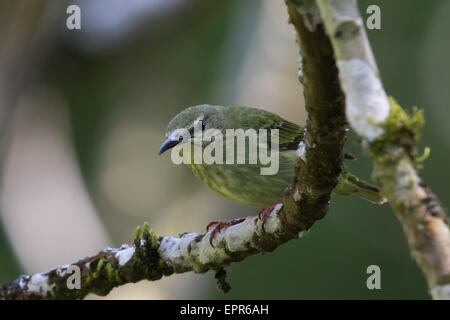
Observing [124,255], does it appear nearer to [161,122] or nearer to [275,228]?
[275,228]

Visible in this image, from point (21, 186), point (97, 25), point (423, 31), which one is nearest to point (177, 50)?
point (97, 25)

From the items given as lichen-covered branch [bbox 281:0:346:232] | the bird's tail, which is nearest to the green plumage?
the bird's tail

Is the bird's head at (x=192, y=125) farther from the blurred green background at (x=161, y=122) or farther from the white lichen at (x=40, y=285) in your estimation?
the blurred green background at (x=161, y=122)

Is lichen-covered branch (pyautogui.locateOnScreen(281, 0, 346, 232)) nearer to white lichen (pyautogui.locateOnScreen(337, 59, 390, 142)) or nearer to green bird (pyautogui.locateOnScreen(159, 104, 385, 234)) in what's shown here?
white lichen (pyautogui.locateOnScreen(337, 59, 390, 142))

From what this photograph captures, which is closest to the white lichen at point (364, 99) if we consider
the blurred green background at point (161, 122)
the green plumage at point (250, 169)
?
the green plumage at point (250, 169)

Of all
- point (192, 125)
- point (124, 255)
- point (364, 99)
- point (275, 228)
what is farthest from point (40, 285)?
point (364, 99)
